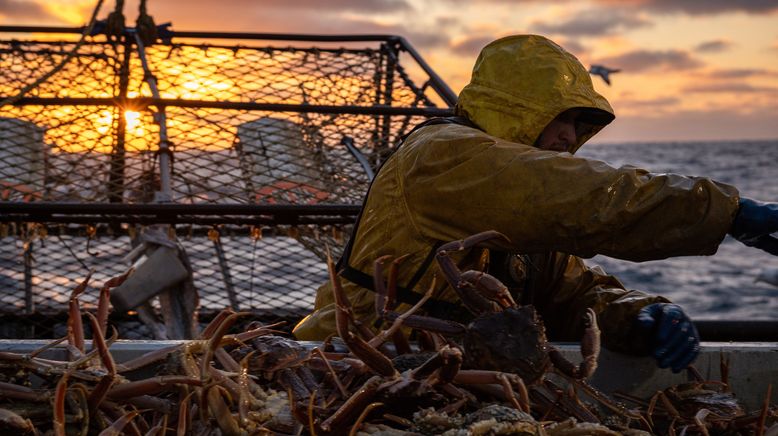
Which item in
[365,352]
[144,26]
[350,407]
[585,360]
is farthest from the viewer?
[144,26]

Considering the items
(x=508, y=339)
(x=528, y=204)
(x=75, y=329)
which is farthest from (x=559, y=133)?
(x=75, y=329)

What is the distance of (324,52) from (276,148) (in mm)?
1039

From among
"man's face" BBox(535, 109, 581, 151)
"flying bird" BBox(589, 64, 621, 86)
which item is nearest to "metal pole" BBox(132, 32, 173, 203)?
"man's face" BBox(535, 109, 581, 151)

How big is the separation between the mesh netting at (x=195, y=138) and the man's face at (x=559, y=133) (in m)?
1.50

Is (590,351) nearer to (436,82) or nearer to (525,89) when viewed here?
(525,89)

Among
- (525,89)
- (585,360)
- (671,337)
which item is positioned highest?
(525,89)

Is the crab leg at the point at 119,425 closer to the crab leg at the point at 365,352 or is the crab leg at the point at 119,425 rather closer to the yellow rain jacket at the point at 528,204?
the crab leg at the point at 365,352

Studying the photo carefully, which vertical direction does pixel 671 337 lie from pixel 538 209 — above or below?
below

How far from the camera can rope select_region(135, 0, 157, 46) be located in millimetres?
5848

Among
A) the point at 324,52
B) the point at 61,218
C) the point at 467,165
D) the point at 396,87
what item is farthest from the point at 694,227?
the point at 324,52

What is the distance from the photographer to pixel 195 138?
506 centimetres

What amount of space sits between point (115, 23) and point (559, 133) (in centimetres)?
375

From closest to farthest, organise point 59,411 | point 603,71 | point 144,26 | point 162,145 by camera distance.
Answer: point 59,411
point 162,145
point 144,26
point 603,71

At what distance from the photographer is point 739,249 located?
70.9ft
